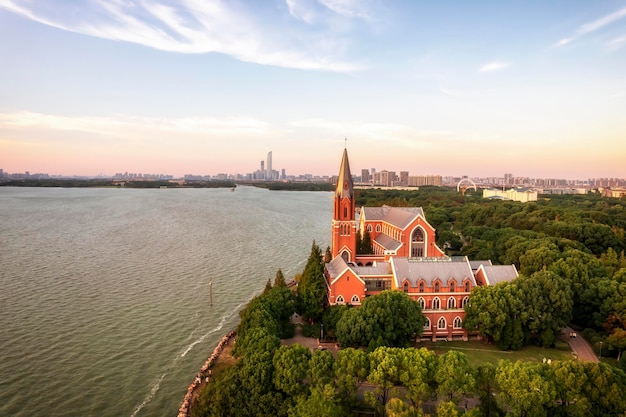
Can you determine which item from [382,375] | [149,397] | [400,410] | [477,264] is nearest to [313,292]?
[382,375]

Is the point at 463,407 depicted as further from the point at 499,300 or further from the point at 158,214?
the point at 158,214

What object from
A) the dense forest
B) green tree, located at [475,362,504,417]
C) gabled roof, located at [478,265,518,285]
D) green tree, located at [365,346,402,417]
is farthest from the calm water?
gabled roof, located at [478,265,518,285]

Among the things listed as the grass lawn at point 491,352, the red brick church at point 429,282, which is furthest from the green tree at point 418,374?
the red brick church at point 429,282

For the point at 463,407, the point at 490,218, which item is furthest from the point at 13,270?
the point at 490,218

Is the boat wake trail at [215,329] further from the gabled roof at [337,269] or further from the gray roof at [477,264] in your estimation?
the gray roof at [477,264]

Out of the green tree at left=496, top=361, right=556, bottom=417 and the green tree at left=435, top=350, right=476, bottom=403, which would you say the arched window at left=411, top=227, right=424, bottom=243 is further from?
the green tree at left=496, top=361, right=556, bottom=417
